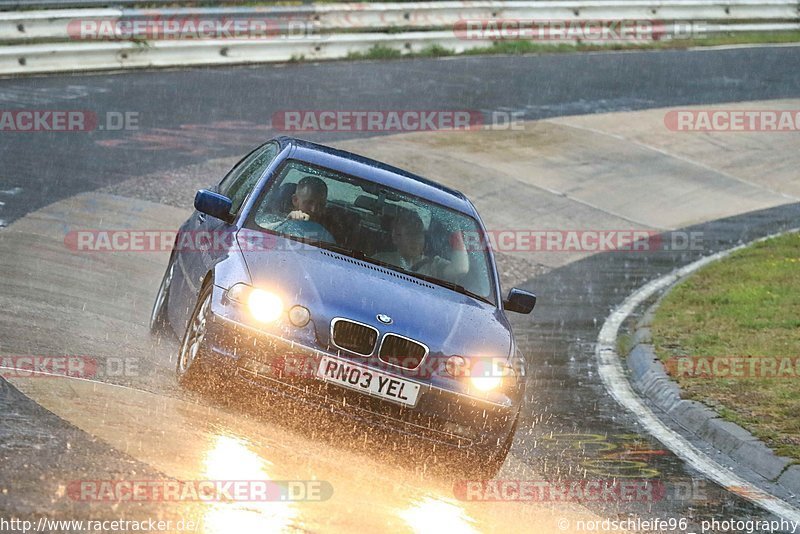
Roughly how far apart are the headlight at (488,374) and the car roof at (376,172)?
1693mm

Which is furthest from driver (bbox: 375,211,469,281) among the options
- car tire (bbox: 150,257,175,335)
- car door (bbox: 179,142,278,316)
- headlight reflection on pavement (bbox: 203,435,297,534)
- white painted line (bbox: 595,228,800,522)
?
white painted line (bbox: 595,228,800,522)

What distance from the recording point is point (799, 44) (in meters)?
29.9

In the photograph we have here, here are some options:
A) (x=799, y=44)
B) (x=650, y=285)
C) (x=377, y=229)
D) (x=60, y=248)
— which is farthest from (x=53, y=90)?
(x=799, y=44)

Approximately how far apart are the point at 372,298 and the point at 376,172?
167 cm

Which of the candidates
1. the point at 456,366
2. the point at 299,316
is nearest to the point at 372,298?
the point at 299,316

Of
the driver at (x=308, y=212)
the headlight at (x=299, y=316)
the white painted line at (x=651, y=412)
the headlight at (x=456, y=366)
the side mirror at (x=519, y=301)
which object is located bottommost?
the white painted line at (x=651, y=412)

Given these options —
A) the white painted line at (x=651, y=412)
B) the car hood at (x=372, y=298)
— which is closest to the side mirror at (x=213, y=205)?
the car hood at (x=372, y=298)

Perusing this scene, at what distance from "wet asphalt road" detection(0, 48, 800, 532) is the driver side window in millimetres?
2351

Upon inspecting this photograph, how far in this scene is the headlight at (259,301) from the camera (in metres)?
7.40

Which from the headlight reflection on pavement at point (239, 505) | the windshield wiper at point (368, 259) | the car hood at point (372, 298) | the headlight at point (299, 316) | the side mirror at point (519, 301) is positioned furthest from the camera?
the side mirror at point (519, 301)

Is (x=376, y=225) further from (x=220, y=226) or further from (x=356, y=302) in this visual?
(x=356, y=302)

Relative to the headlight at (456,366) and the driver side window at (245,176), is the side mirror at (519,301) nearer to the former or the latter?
the headlight at (456,366)

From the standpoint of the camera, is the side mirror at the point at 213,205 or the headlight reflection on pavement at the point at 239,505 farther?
the side mirror at the point at 213,205

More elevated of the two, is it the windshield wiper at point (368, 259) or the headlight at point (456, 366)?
the windshield wiper at point (368, 259)
